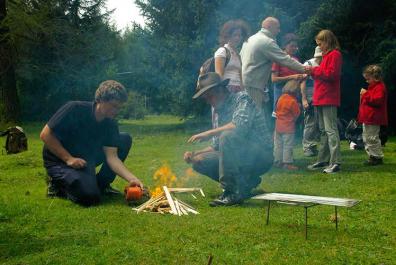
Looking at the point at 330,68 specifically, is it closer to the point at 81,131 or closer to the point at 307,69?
the point at 307,69

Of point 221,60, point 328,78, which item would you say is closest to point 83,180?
point 221,60

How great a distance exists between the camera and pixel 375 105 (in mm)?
8516

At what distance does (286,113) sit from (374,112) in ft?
4.86

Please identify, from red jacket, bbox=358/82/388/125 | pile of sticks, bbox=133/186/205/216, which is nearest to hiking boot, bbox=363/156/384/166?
red jacket, bbox=358/82/388/125

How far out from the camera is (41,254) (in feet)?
13.1

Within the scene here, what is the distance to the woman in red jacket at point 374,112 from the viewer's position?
8.47 metres

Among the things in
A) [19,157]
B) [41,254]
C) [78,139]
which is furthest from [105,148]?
[19,157]

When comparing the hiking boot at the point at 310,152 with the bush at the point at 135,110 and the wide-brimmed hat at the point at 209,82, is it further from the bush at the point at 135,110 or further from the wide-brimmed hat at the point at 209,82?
the bush at the point at 135,110

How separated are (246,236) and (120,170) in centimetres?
222

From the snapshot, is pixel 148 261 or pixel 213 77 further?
pixel 213 77

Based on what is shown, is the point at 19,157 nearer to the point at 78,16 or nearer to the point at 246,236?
the point at 246,236

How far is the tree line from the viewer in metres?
13.6

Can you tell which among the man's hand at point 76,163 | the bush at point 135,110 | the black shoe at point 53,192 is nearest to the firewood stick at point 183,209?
the man's hand at point 76,163

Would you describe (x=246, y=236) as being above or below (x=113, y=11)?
below
